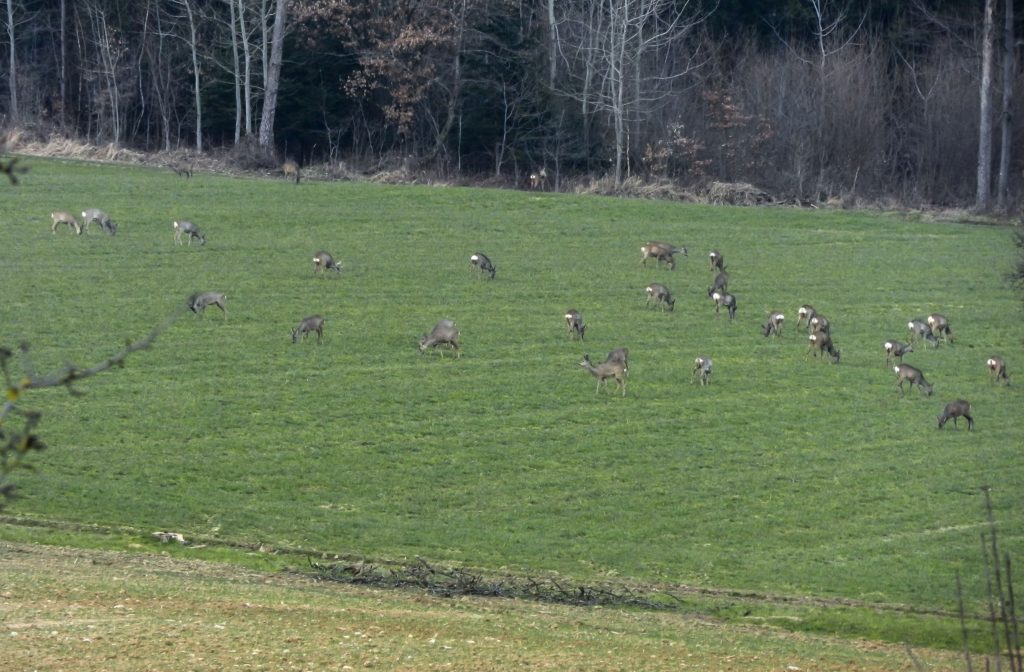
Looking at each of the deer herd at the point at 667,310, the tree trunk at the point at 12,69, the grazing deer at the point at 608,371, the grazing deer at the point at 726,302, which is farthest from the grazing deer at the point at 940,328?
the tree trunk at the point at 12,69

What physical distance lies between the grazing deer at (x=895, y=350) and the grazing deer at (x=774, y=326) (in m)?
2.97

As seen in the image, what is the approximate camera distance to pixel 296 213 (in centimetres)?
4912

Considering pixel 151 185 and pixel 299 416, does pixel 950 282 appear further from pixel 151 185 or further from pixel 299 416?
pixel 151 185

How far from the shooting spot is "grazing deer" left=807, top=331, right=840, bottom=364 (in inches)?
1427

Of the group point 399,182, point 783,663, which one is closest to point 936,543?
point 783,663

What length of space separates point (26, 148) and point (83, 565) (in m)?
41.7

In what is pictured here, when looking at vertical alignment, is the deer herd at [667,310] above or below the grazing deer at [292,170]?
below

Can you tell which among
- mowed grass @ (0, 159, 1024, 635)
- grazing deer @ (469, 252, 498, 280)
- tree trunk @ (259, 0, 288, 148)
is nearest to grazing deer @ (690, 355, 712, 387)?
mowed grass @ (0, 159, 1024, 635)

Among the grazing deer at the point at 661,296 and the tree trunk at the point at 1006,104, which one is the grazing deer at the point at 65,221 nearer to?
the grazing deer at the point at 661,296

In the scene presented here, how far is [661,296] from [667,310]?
1.42 feet

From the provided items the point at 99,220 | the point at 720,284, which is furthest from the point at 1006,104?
the point at 99,220

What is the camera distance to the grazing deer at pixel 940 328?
38.9 metres

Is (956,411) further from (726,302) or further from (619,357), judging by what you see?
(726,302)

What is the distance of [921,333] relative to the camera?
38.6m
